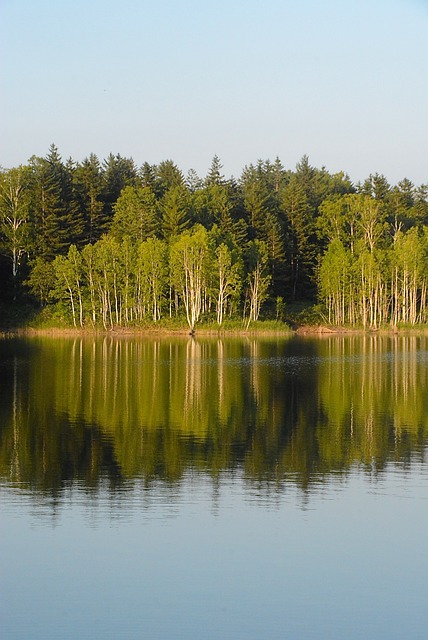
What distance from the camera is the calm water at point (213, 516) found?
1212 centimetres

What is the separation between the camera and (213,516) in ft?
54.7

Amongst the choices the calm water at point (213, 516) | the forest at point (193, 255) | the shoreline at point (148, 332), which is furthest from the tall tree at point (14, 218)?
the calm water at point (213, 516)

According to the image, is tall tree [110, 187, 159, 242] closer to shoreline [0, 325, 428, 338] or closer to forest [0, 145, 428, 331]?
forest [0, 145, 428, 331]

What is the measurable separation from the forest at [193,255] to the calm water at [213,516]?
51.5 m

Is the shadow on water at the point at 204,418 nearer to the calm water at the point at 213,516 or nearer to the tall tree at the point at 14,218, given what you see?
the calm water at the point at 213,516

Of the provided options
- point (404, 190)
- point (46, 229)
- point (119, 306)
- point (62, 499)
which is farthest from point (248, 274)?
point (62, 499)

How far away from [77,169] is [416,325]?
40680 mm

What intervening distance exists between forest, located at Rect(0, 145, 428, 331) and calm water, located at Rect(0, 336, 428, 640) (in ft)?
169

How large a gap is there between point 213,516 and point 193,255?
2665 inches

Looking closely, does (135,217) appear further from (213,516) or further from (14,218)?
(213,516)

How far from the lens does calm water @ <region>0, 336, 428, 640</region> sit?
12125mm

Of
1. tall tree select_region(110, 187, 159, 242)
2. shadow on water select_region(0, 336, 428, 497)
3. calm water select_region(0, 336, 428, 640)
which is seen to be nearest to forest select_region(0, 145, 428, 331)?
tall tree select_region(110, 187, 159, 242)

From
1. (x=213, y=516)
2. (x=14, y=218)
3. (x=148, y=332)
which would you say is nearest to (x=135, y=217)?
(x=14, y=218)

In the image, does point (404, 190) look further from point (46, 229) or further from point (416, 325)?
point (46, 229)
